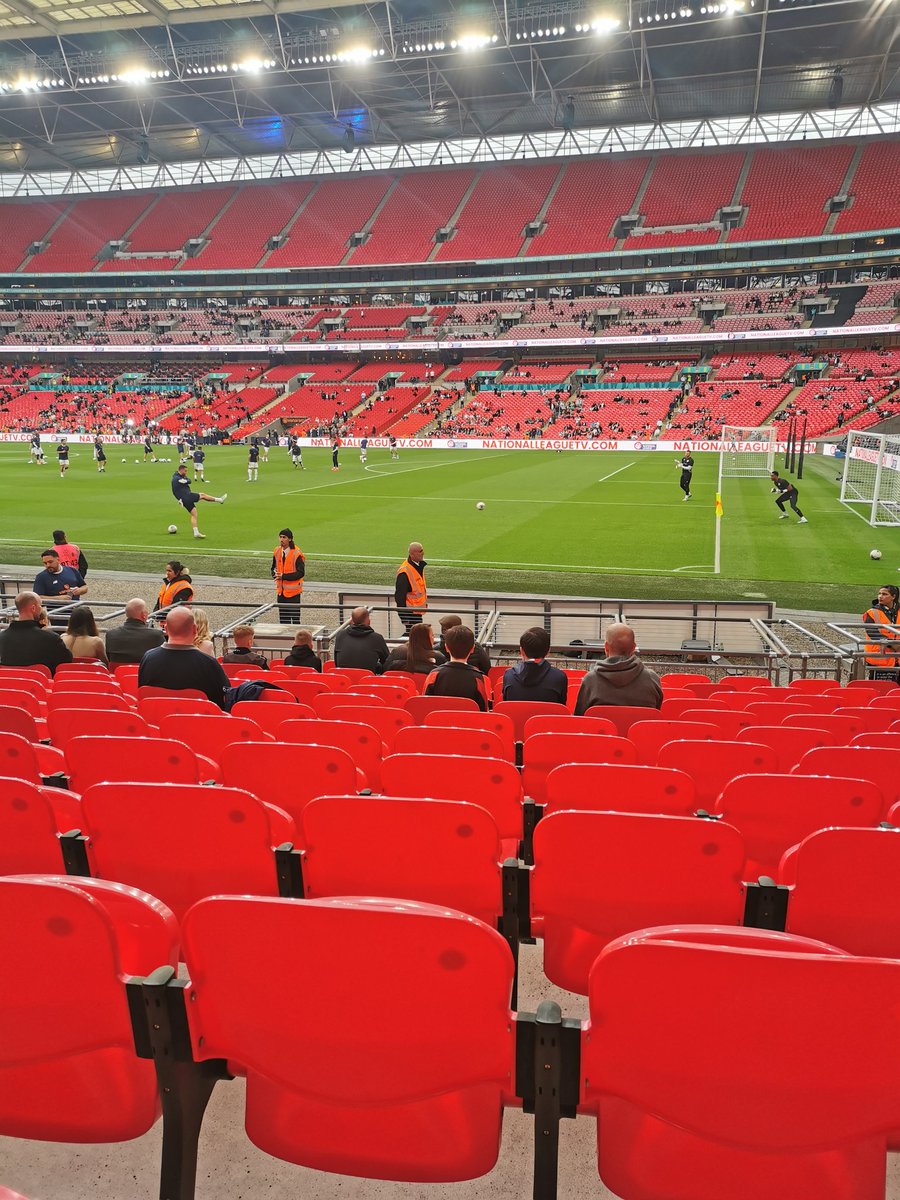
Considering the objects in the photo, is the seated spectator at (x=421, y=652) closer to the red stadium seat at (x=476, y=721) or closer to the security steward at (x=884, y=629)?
the red stadium seat at (x=476, y=721)

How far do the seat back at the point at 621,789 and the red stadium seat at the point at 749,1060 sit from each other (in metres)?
1.73

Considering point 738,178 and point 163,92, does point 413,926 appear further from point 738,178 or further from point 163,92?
point 738,178

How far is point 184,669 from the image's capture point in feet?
21.9

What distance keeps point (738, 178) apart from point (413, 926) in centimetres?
9240

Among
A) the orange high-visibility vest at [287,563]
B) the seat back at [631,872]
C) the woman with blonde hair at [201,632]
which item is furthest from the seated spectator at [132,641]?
the seat back at [631,872]

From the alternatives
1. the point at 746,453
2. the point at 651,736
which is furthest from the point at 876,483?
the point at 651,736

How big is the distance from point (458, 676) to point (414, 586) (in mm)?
6262

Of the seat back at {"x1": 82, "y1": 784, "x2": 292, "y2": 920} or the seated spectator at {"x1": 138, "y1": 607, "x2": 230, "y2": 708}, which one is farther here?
the seated spectator at {"x1": 138, "y1": 607, "x2": 230, "y2": 708}

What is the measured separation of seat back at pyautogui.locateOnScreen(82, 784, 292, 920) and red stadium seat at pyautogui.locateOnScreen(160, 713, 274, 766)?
1749 millimetres

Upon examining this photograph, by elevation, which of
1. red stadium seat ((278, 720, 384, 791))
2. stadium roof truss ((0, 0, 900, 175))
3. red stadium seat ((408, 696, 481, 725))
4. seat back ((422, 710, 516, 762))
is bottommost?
red stadium seat ((408, 696, 481, 725))

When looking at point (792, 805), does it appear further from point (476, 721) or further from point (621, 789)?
point (476, 721)

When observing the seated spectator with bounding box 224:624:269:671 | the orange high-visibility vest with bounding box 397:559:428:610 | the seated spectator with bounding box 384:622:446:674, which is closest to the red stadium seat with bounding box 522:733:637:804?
the seated spectator with bounding box 384:622:446:674

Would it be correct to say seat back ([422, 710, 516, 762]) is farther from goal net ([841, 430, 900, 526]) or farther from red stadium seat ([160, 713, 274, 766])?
goal net ([841, 430, 900, 526])

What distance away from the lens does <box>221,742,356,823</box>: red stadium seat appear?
12.6 ft
